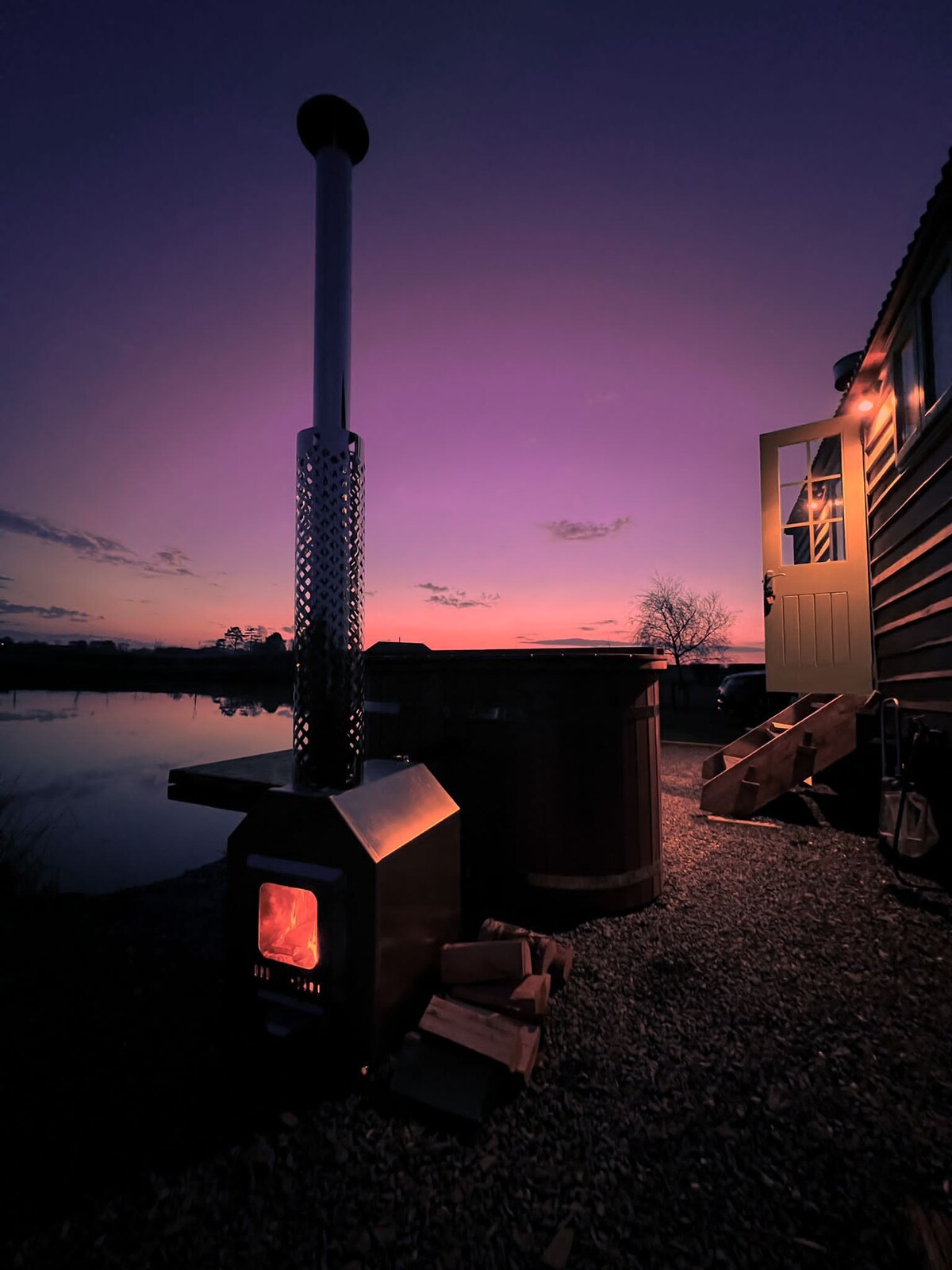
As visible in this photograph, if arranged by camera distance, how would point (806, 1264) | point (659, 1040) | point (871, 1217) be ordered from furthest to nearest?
point (659, 1040)
point (871, 1217)
point (806, 1264)

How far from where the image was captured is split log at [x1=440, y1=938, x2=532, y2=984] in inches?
97.1

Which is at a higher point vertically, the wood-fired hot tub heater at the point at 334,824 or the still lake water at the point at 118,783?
the wood-fired hot tub heater at the point at 334,824

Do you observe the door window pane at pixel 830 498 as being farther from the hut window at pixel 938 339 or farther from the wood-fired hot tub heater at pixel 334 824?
the wood-fired hot tub heater at pixel 334 824

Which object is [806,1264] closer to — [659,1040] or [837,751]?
[659,1040]

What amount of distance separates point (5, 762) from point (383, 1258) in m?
23.6

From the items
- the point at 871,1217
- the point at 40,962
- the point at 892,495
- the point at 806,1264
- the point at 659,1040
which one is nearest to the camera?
the point at 806,1264

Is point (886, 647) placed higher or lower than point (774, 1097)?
higher

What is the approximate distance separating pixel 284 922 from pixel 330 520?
1.80 m

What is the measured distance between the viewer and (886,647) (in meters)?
5.72

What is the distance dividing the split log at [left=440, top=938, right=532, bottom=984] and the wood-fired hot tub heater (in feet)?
0.44

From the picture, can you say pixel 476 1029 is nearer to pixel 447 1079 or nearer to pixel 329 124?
pixel 447 1079

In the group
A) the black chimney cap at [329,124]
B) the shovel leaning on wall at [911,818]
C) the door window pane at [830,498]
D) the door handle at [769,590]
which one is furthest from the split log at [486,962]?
the door window pane at [830,498]

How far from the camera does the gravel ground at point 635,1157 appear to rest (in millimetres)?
1562

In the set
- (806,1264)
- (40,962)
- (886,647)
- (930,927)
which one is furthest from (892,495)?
(40,962)
